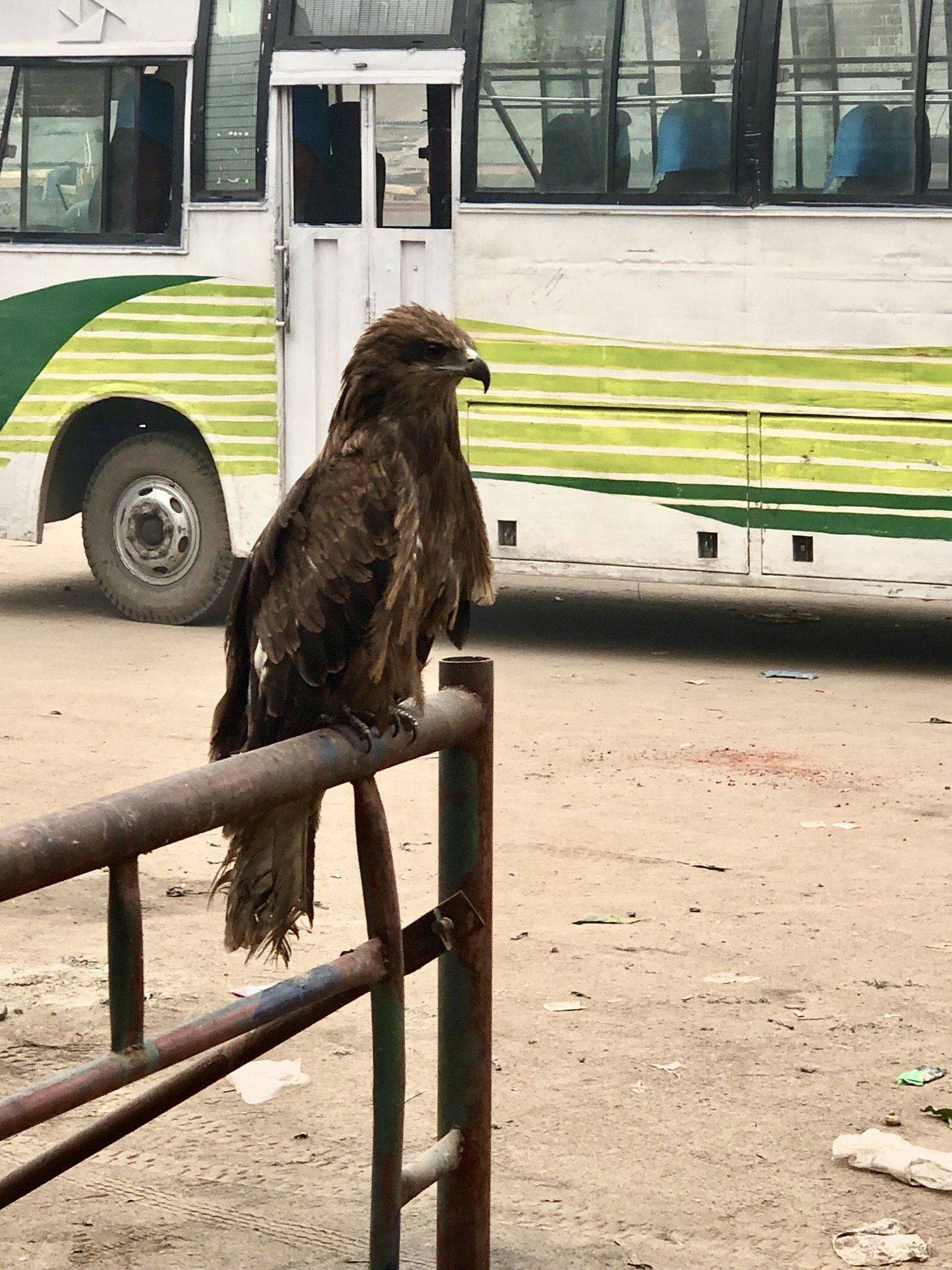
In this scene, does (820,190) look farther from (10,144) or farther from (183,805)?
(183,805)

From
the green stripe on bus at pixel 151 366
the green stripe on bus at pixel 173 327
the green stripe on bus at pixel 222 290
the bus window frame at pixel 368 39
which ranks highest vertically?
the bus window frame at pixel 368 39

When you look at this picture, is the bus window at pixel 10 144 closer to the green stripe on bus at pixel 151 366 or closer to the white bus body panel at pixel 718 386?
the green stripe on bus at pixel 151 366

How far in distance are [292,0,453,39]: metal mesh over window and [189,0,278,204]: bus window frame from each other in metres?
0.16

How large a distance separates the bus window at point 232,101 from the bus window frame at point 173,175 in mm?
132

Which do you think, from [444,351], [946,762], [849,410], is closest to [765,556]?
[849,410]

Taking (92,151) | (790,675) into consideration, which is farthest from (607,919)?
(92,151)

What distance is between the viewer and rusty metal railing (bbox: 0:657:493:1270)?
215cm

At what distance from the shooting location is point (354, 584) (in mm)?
3541

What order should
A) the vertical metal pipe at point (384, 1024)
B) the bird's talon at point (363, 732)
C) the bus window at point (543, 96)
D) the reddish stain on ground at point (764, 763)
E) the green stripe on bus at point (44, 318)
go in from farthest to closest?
the green stripe on bus at point (44, 318)
the bus window at point (543, 96)
the reddish stain on ground at point (764, 763)
the vertical metal pipe at point (384, 1024)
the bird's talon at point (363, 732)

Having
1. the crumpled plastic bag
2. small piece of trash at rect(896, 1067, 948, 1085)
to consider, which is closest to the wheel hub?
small piece of trash at rect(896, 1067, 948, 1085)

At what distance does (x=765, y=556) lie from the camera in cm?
953

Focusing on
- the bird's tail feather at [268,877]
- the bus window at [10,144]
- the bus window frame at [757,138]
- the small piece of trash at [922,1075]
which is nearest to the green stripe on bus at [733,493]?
the bus window frame at [757,138]

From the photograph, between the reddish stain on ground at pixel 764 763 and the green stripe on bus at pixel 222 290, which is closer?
the reddish stain on ground at pixel 764 763

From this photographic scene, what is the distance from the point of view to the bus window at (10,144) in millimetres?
10836
